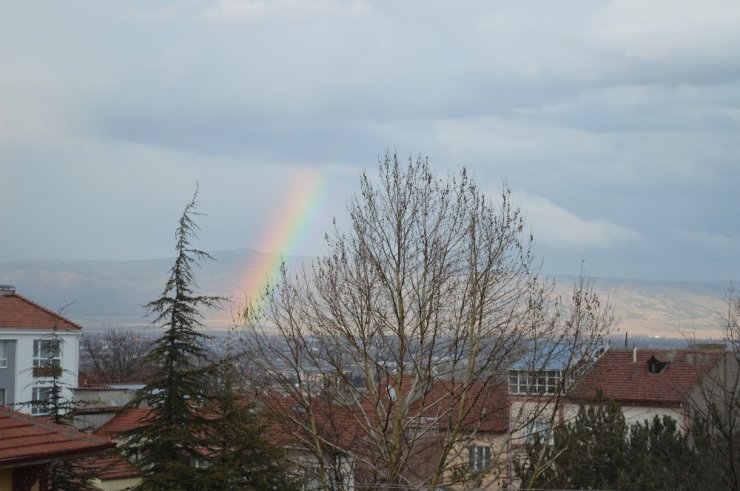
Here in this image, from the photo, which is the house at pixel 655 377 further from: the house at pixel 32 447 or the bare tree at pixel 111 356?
the bare tree at pixel 111 356

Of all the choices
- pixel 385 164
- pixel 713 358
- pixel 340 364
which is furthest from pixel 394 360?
pixel 713 358

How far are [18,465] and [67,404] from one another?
33.1 feet

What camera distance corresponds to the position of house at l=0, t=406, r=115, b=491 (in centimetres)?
1052

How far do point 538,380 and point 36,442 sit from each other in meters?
14.1

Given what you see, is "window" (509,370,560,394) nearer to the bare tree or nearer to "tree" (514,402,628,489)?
"tree" (514,402,628,489)

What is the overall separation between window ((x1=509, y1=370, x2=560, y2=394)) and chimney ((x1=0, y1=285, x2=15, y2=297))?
46.8 metres

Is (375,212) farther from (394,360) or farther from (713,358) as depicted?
(713,358)

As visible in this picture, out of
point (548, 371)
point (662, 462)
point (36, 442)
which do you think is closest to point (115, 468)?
point (36, 442)

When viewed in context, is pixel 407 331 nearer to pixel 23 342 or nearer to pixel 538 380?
pixel 538 380

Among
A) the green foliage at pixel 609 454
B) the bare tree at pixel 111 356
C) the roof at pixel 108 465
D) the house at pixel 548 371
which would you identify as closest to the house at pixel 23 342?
the bare tree at pixel 111 356

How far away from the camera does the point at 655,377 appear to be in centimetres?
4250

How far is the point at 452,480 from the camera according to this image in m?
21.1

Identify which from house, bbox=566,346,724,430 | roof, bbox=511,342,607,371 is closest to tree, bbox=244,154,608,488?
roof, bbox=511,342,607,371

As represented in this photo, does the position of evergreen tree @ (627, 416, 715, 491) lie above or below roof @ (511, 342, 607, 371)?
below
